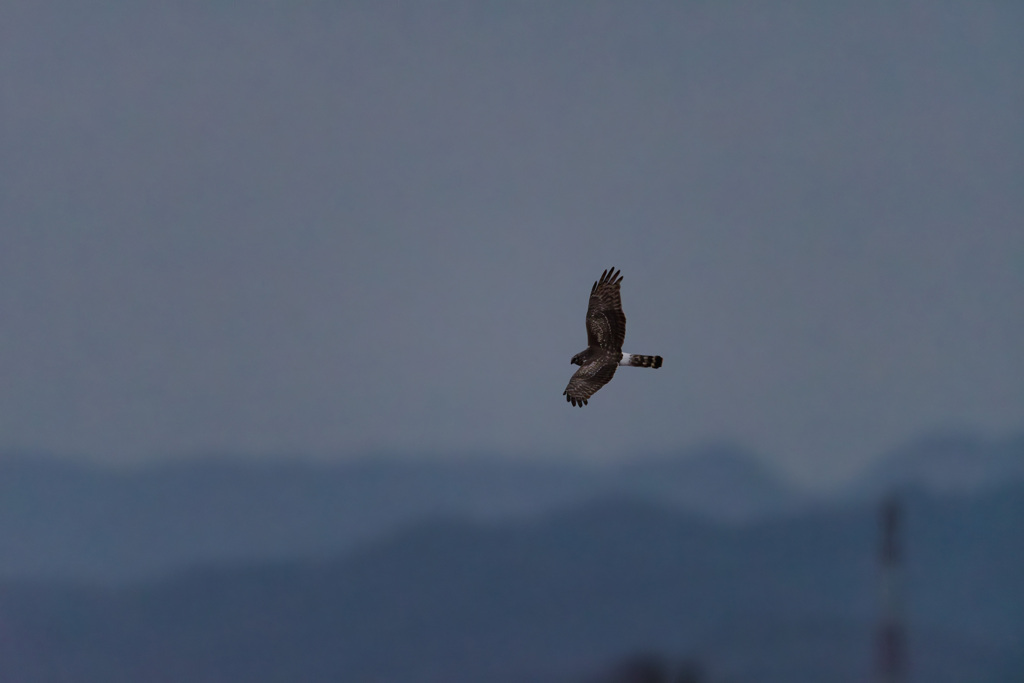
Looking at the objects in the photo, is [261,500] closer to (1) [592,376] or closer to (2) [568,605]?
(2) [568,605]

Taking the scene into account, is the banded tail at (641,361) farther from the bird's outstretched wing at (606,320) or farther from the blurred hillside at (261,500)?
the blurred hillside at (261,500)

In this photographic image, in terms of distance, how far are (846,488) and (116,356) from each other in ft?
17.2

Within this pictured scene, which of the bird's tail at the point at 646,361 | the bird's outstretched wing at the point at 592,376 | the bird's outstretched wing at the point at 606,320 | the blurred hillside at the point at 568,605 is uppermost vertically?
the bird's outstretched wing at the point at 606,320

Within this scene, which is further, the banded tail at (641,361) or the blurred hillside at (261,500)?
the blurred hillside at (261,500)

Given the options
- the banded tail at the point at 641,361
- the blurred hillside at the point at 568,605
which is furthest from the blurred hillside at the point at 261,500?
the banded tail at the point at 641,361

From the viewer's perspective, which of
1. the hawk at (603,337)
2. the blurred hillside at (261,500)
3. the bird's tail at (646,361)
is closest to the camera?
the bird's tail at (646,361)

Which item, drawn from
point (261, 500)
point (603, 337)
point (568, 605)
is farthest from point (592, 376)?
point (261, 500)

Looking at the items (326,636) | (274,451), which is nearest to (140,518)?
(274,451)

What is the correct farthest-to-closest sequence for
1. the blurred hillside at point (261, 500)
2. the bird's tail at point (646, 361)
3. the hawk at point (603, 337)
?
the blurred hillside at point (261, 500) → the hawk at point (603, 337) → the bird's tail at point (646, 361)

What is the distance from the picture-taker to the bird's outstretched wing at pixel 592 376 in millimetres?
6430

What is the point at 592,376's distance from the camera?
6.51 metres

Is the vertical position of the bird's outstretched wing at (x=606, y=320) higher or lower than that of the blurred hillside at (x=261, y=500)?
higher

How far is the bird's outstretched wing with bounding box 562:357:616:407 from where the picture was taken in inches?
253

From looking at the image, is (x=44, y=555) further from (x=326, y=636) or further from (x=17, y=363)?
(x=326, y=636)
